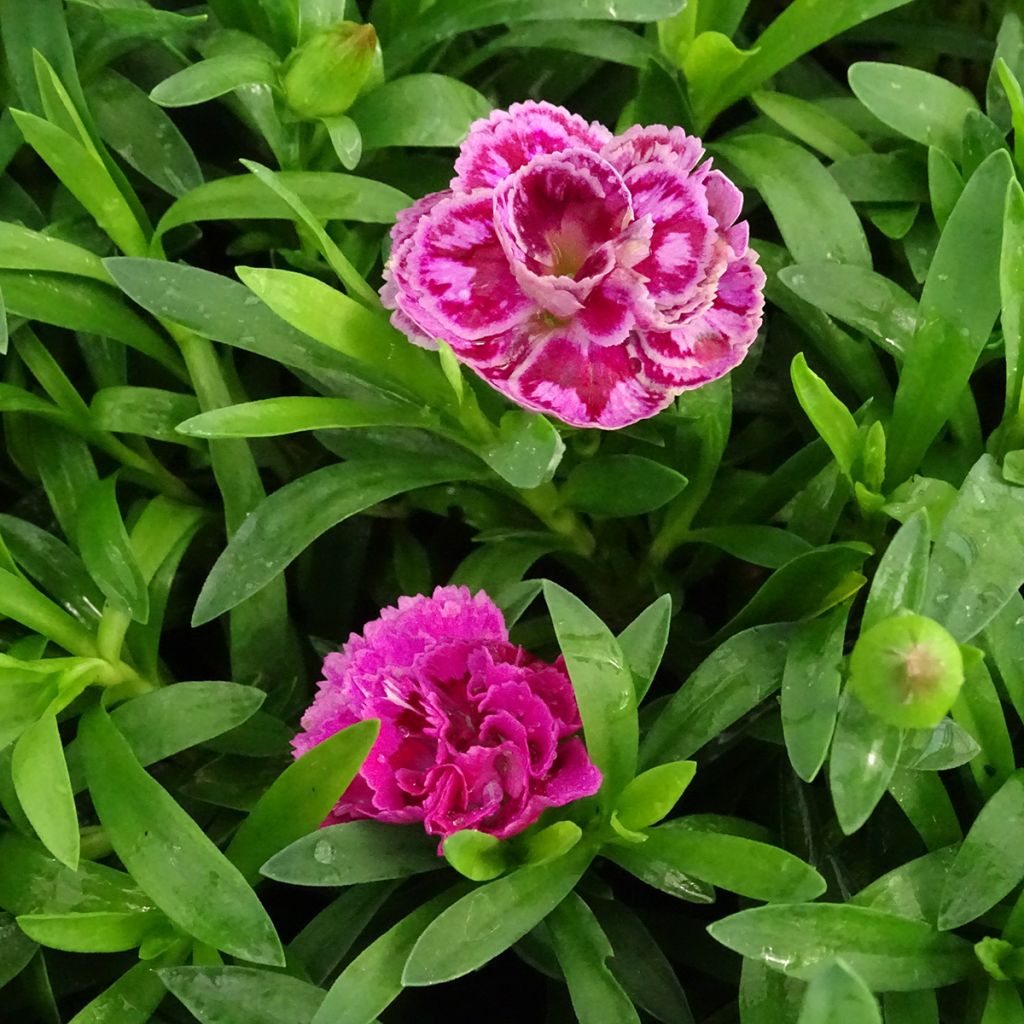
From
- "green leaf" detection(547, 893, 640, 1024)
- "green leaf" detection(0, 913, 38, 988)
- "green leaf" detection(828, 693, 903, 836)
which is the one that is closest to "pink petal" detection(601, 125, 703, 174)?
"green leaf" detection(828, 693, 903, 836)

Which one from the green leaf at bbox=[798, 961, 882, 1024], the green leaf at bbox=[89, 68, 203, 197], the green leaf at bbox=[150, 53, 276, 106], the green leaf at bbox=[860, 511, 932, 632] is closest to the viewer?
the green leaf at bbox=[798, 961, 882, 1024]

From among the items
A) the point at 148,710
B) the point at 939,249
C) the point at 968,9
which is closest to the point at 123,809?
the point at 148,710

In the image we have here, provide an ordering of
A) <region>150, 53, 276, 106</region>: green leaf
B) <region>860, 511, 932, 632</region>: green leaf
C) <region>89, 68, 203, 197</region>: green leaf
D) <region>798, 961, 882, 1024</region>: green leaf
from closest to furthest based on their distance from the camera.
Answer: <region>798, 961, 882, 1024</region>: green leaf < <region>860, 511, 932, 632</region>: green leaf < <region>150, 53, 276, 106</region>: green leaf < <region>89, 68, 203, 197</region>: green leaf

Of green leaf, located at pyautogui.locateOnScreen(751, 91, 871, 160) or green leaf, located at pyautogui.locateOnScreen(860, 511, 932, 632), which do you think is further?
green leaf, located at pyautogui.locateOnScreen(751, 91, 871, 160)

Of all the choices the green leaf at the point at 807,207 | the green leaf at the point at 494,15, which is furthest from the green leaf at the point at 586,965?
the green leaf at the point at 494,15

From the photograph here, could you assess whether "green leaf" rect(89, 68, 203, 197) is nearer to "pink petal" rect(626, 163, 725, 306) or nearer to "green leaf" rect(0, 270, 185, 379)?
"green leaf" rect(0, 270, 185, 379)

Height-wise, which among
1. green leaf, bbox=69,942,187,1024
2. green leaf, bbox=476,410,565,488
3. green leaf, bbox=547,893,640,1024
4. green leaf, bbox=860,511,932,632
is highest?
green leaf, bbox=476,410,565,488

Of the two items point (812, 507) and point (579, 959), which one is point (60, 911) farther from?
point (812, 507)
